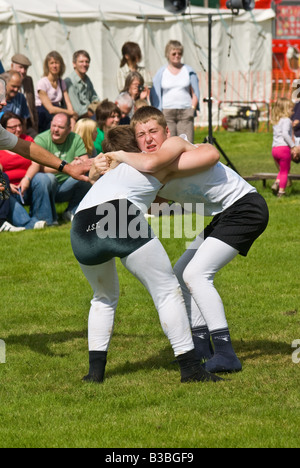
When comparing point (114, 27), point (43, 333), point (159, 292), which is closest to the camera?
point (159, 292)

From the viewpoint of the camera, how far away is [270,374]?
5.49 meters

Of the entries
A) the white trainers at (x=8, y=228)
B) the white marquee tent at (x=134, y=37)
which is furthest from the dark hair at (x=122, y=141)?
the white marquee tent at (x=134, y=37)

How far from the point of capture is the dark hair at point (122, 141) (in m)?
5.28

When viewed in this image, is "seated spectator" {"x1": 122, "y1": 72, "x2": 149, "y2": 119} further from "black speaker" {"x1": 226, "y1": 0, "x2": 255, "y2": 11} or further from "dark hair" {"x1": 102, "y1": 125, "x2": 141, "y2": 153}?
"dark hair" {"x1": 102, "y1": 125, "x2": 141, "y2": 153}

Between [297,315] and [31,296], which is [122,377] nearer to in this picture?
[297,315]

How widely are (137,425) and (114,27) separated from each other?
16543 mm

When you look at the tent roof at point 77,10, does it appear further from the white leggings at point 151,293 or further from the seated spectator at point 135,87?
the white leggings at point 151,293

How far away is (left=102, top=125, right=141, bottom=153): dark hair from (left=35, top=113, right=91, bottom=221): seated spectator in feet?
20.1

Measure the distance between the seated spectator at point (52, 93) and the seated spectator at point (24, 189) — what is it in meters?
2.09

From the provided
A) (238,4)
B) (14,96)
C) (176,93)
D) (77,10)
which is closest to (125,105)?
(176,93)

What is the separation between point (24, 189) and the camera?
1119 cm

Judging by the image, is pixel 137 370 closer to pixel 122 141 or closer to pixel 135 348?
pixel 135 348

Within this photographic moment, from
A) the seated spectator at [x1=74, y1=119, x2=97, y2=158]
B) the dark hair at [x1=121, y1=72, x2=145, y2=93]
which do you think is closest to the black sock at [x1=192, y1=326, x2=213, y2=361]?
the seated spectator at [x1=74, y1=119, x2=97, y2=158]

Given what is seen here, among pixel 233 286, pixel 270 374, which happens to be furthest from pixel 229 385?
pixel 233 286
